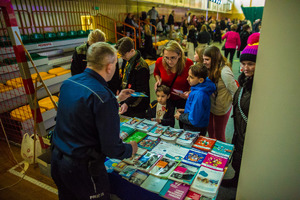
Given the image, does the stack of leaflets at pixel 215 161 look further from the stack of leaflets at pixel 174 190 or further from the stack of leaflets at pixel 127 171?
the stack of leaflets at pixel 127 171

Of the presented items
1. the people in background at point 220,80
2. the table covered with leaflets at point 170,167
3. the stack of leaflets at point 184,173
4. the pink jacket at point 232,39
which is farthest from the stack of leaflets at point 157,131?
the pink jacket at point 232,39

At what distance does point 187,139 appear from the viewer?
1.86m

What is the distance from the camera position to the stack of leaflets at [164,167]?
1481 millimetres

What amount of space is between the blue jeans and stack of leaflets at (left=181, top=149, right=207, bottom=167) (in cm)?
69

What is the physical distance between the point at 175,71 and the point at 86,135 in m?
1.74

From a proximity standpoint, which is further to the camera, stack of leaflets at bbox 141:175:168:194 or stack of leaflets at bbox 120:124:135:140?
stack of leaflets at bbox 120:124:135:140

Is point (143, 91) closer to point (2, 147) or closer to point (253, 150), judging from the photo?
point (253, 150)

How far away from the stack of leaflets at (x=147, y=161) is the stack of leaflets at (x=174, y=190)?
8.4 inches

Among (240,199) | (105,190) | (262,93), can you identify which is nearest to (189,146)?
(240,199)

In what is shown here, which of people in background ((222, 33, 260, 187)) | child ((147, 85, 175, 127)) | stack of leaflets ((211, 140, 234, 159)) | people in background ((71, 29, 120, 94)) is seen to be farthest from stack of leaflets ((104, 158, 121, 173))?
people in background ((71, 29, 120, 94))

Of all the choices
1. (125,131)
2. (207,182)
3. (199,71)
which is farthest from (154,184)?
(199,71)

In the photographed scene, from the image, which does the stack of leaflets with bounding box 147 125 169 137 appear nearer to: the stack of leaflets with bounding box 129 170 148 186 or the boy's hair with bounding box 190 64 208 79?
the stack of leaflets with bounding box 129 170 148 186

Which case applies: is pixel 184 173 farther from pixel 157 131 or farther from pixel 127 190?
pixel 157 131

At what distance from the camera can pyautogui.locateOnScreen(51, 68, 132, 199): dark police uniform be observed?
1188 millimetres
